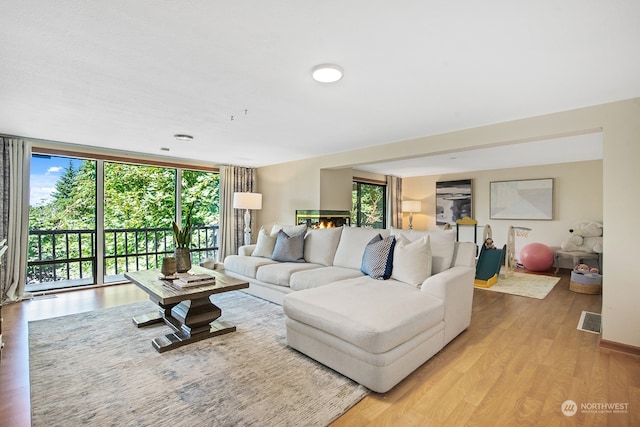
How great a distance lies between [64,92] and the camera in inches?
97.0

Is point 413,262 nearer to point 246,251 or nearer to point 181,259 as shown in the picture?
point 181,259

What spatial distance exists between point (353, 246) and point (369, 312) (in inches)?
63.0

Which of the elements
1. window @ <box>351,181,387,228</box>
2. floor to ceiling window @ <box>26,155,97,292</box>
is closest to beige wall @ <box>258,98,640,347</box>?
window @ <box>351,181,387,228</box>

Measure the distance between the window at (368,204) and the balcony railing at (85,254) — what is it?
413 centimetres

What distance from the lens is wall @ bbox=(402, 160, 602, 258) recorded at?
5746 mm

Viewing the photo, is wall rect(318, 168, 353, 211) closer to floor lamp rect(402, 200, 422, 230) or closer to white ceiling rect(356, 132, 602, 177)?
white ceiling rect(356, 132, 602, 177)

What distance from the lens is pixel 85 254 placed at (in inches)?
182

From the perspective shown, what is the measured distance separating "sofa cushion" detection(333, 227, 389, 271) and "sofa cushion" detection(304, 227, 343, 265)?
103 millimetres

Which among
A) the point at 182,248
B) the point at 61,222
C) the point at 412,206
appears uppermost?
the point at 412,206

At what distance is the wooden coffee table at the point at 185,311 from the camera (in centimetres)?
248

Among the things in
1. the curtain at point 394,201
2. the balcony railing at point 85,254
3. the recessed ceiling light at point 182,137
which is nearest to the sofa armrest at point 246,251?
the recessed ceiling light at point 182,137

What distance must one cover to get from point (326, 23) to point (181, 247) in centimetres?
246

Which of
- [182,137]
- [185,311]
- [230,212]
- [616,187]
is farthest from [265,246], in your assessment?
[616,187]
